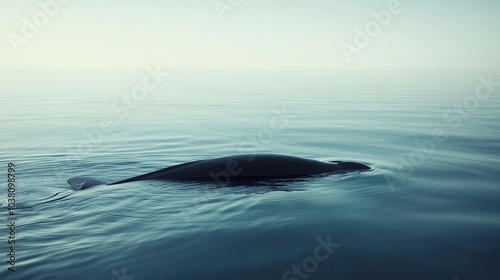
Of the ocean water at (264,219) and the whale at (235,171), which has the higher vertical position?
the whale at (235,171)

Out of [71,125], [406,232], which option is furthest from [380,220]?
[71,125]

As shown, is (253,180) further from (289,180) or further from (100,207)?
(100,207)

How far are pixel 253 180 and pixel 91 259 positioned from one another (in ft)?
15.6

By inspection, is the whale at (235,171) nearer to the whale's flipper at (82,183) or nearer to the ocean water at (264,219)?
the whale's flipper at (82,183)

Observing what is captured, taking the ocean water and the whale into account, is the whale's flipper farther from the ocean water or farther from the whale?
the ocean water

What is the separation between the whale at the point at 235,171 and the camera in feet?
33.2

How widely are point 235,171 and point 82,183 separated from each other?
3.66 m

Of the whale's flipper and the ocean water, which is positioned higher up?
the whale's flipper

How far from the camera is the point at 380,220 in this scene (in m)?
7.48

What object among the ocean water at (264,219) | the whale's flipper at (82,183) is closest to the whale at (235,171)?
the whale's flipper at (82,183)

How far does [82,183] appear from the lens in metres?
10.3

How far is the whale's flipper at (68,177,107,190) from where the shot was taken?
1004cm

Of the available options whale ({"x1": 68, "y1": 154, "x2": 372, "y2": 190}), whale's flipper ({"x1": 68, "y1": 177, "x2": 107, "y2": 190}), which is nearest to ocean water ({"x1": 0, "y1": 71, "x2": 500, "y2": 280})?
whale's flipper ({"x1": 68, "y1": 177, "x2": 107, "y2": 190})

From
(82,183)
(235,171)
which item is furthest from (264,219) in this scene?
(82,183)
